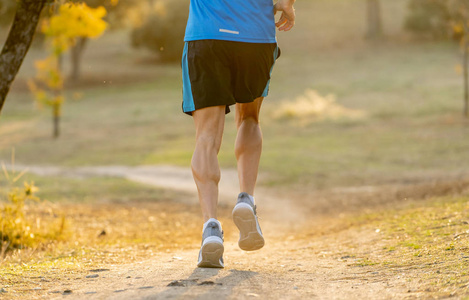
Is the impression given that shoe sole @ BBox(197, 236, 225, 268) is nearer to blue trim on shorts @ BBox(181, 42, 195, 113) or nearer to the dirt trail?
the dirt trail

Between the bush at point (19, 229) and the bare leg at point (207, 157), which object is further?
the bush at point (19, 229)

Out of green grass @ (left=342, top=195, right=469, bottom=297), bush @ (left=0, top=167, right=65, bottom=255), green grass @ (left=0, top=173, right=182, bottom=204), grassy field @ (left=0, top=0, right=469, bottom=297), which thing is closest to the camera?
green grass @ (left=342, top=195, right=469, bottom=297)

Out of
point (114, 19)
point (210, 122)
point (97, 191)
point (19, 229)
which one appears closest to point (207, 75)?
point (210, 122)

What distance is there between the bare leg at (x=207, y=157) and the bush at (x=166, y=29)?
128 ft

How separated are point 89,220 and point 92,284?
4.68 metres

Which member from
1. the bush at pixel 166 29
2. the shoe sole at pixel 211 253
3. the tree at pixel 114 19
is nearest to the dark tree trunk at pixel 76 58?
the tree at pixel 114 19

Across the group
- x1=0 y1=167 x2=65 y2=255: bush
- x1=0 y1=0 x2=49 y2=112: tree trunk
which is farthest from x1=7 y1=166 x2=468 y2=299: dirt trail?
x1=0 y1=0 x2=49 y2=112: tree trunk

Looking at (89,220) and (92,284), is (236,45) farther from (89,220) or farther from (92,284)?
(89,220)

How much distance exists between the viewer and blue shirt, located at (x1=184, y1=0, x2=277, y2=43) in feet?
12.9

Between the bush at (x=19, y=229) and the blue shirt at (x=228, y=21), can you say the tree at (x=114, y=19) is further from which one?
the blue shirt at (x=228, y=21)

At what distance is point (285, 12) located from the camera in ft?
13.9

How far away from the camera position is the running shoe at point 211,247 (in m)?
3.76

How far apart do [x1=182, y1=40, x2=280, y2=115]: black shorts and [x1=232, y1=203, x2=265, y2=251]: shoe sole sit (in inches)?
27.2

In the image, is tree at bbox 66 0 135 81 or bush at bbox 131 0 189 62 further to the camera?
bush at bbox 131 0 189 62
